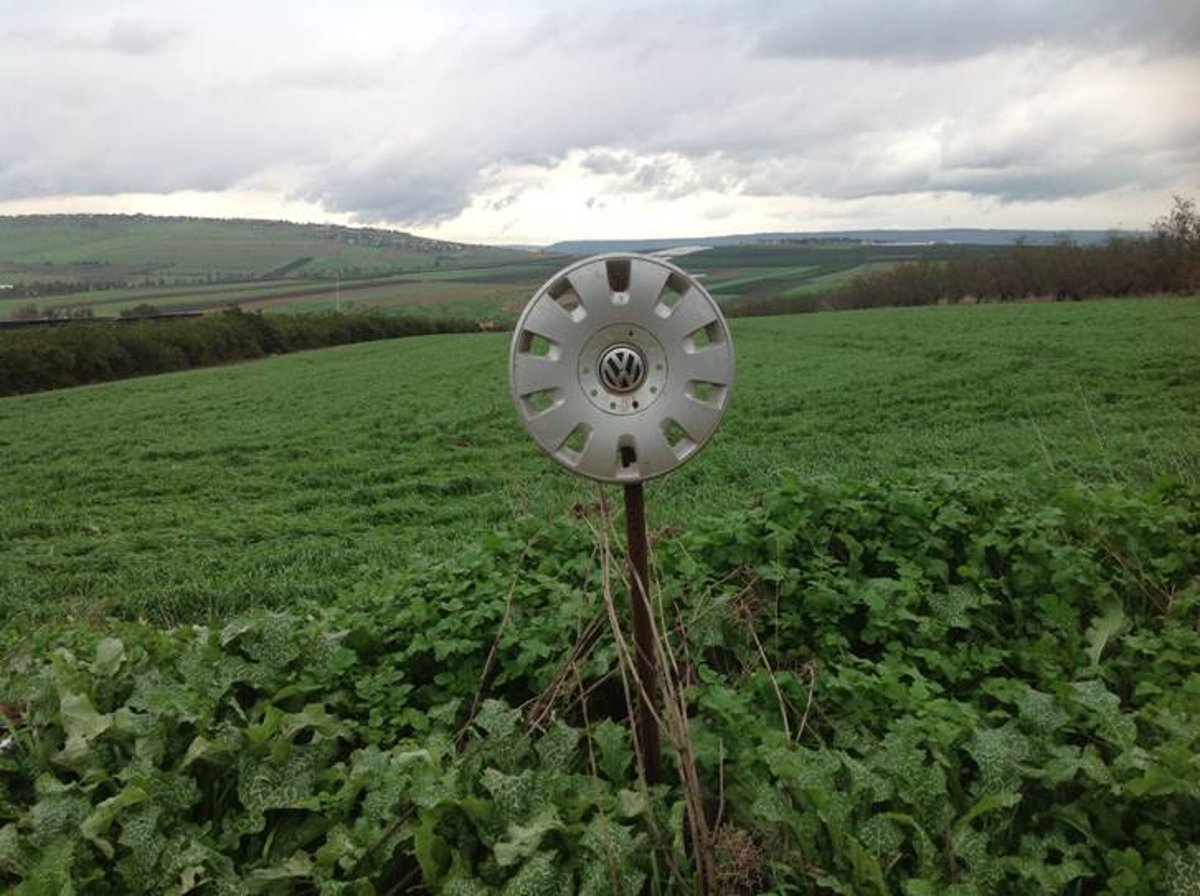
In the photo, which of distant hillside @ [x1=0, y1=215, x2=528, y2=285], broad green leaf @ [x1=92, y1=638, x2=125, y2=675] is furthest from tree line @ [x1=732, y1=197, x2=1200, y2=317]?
broad green leaf @ [x1=92, y1=638, x2=125, y2=675]

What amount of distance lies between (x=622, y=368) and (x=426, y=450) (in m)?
13.7

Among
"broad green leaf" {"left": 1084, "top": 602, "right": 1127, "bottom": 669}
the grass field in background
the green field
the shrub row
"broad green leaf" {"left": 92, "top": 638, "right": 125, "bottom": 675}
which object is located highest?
the green field

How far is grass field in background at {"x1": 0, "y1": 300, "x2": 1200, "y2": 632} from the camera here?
328 inches

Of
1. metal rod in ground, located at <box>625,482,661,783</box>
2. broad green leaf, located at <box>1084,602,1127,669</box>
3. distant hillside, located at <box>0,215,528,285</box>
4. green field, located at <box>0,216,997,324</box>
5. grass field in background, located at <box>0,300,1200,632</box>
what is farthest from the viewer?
distant hillside, located at <box>0,215,528,285</box>

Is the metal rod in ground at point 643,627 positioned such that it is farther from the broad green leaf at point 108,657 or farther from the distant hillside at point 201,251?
the distant hillside at point 201,251

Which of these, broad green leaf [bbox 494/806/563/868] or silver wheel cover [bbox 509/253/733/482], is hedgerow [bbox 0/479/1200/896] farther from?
silver wheel cover [bbox 509/253/733/482]

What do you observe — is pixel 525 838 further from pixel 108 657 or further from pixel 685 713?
pixel 108 657

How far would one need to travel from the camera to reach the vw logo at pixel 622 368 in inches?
104

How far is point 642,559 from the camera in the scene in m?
2.88

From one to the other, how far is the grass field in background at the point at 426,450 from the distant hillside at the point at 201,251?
4749cm

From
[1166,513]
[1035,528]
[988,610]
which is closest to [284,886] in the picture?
[988,610]

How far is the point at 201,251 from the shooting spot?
310 ft

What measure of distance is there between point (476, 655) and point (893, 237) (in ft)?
217

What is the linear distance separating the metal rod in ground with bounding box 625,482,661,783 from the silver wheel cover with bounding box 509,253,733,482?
7.2 inches
